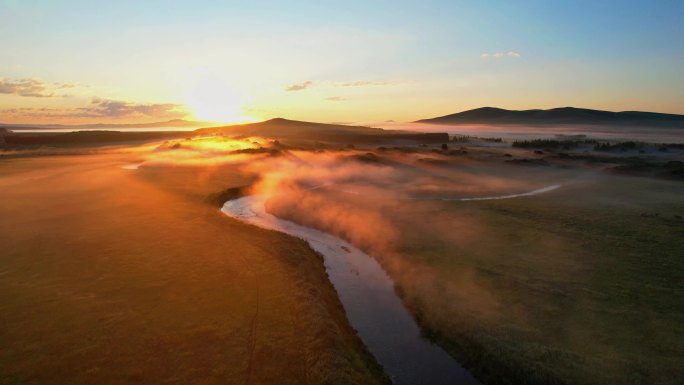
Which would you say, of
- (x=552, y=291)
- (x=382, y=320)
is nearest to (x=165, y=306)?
(x=382, y=320)

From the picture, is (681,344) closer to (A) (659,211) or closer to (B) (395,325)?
(B) (395,325)

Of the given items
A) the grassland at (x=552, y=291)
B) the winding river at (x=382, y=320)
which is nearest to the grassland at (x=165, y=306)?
the winding river at (x=382, y=320)

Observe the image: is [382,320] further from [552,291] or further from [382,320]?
[552,291]

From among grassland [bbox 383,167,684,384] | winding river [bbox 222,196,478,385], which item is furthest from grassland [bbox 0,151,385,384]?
grassland [bbox 383,167,684,384]

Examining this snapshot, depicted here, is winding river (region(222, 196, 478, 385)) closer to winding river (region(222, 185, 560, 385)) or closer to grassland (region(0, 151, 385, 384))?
winding river (region(222, 185, 560, 385))

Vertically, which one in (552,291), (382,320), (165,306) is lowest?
(382,320)

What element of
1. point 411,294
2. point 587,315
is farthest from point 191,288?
Result: point 587,315
